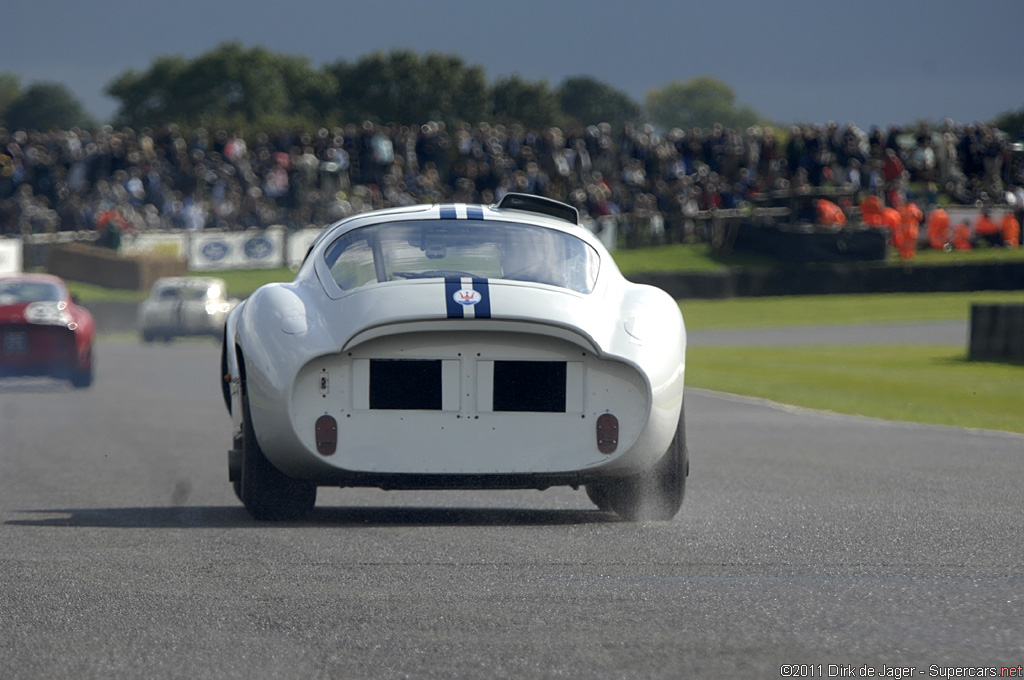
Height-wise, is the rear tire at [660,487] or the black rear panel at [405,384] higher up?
the black rear panel at [405,384]

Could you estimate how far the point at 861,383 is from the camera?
1859cm

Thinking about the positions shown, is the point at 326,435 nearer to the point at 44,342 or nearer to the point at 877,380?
the point at 44,342

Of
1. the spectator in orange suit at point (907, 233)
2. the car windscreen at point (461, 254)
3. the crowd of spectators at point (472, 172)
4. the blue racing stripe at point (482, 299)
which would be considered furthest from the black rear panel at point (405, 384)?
the crowd of spectators at point (472, 172)

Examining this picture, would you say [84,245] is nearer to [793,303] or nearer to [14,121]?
[793,303]

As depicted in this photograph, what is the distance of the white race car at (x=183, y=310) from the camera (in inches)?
1139

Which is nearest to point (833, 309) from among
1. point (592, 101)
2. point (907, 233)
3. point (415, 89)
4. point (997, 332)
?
point (907, 233)

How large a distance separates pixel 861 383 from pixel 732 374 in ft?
7.65

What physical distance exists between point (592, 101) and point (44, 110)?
53.3 meters

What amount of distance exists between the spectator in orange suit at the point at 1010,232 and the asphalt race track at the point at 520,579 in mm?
26584

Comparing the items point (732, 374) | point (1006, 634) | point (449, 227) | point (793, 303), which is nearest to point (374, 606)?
point (1006, 634)

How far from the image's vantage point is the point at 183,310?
1139 inches

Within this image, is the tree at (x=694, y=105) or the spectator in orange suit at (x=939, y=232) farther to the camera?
the tree at (x=694, y=105)

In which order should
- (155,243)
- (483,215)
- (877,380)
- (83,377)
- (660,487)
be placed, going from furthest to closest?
(155,243) < (877,380) < (83,377) < (483,215) < (660,487)

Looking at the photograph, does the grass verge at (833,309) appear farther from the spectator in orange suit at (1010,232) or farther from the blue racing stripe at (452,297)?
the blue racing stripe at (452,297)
